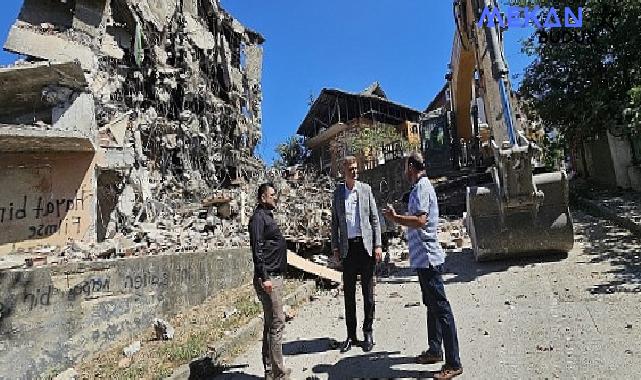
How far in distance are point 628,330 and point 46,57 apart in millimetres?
14374

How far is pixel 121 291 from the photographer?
518cm

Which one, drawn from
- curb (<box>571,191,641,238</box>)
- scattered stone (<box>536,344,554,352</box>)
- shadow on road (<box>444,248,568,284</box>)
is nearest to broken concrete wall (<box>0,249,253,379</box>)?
shadow on road (<box>444,248,568,284</box>)

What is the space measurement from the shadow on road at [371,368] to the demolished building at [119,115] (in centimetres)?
576

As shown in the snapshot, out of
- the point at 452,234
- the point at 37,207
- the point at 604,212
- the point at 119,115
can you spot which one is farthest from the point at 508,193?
the point at 119,115

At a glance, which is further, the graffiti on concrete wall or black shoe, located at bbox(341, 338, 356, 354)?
the graffiti on concrete wall

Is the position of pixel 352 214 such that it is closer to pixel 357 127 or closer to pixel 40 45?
pixel 40 45

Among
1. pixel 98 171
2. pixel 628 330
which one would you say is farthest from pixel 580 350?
pixel 98 171

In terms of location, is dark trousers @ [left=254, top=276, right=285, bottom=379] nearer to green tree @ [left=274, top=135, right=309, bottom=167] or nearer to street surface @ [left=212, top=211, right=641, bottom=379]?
street surface @ [left=212, top=211, right=641, bottom=379]

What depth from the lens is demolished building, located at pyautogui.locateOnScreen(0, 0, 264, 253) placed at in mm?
7844

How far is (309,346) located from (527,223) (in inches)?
165

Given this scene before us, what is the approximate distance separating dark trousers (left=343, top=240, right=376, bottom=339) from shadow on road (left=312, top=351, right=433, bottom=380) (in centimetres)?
32

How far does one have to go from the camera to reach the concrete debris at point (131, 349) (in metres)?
4.76

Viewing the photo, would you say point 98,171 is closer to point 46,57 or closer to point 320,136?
point 46,57

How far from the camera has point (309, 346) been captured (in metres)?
4.73
